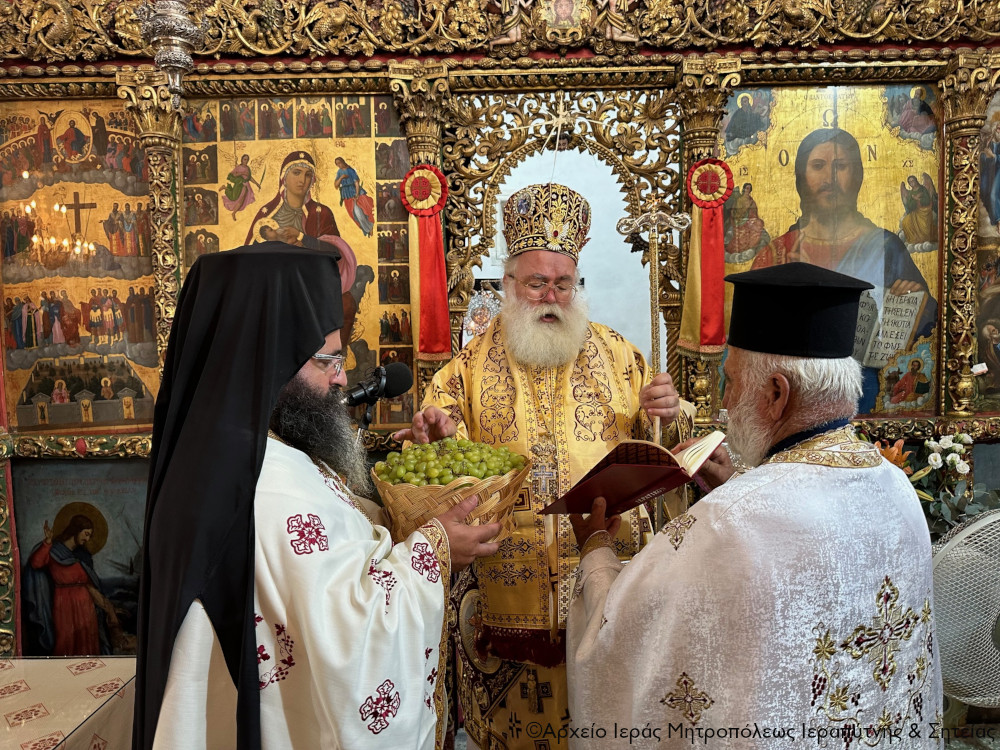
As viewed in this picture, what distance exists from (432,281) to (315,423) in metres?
2.62

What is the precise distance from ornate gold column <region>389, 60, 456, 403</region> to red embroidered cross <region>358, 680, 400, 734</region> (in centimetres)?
295

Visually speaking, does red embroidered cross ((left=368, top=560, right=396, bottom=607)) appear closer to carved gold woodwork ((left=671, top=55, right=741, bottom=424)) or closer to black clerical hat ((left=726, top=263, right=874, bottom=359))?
black clerical hat ((left=726, top=263, right=874, bottom=359))

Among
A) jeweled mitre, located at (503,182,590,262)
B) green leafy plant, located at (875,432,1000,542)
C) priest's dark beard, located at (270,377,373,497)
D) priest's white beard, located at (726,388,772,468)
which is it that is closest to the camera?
priest's white beard, located at (726,388,772,468)

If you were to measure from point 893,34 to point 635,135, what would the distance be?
1.89 metres

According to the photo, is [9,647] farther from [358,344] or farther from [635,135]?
[635,135]

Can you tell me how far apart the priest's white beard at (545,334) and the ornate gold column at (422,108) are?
1352mm

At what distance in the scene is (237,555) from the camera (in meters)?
1.70

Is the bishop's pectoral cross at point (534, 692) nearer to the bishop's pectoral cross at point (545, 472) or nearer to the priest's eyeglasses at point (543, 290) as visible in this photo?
the bishop's pectoral cross at point (545, 472)

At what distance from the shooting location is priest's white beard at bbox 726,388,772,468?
190 centimetres

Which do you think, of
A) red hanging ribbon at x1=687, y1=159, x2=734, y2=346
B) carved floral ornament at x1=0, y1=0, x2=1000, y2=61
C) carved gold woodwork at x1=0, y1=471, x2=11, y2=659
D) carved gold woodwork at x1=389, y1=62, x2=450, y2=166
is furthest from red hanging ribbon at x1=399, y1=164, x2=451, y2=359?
carved gold woodwork at x1=0, y1=471, x2=11, y2=659

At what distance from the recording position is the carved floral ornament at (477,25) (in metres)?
4.53

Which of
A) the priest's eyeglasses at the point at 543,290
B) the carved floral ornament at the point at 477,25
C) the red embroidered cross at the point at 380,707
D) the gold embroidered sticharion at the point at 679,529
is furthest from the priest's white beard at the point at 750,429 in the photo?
the carved floral ornament at the point at 477,25

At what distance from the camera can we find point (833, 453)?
1774 mm

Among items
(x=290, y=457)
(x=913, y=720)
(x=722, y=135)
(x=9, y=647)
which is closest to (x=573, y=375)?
(x=290, y=457)
